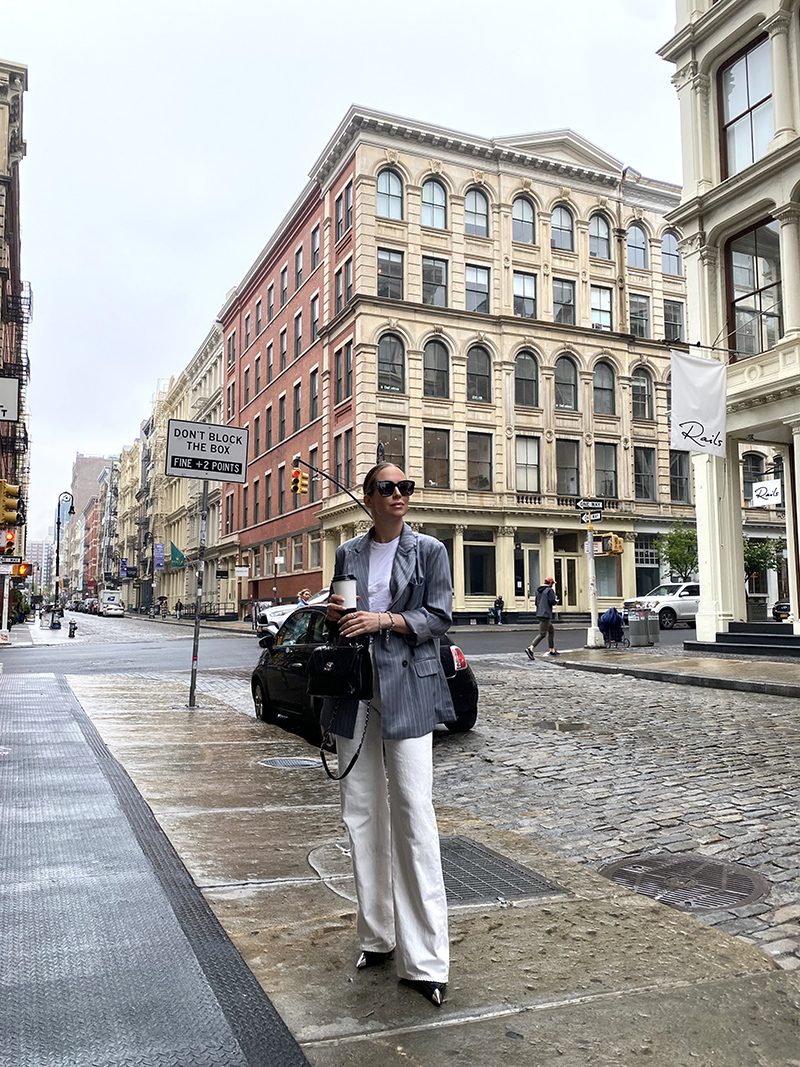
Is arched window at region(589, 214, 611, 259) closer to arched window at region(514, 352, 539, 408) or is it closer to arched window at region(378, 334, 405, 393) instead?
arched window at region(514, 352, 539, 408)

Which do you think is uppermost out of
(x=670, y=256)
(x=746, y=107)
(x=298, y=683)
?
(x=670, y=256)

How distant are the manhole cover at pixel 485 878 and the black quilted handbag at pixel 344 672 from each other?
153cm

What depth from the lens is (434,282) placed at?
43188 millimetres

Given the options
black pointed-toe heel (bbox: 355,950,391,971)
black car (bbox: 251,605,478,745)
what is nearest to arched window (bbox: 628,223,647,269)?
black car (bbox: 251,605,478,745)

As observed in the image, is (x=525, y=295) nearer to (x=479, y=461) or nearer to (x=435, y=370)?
(x=435, y=370)

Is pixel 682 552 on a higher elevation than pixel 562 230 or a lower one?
lower

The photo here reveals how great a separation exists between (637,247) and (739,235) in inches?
1096

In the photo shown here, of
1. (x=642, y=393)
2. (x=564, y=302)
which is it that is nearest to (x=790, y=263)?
(x=564, y=302)

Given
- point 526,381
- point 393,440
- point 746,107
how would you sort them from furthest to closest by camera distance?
point 526,381, point 393,440, point 746,107

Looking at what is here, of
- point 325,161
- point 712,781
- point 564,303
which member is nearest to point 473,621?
point 564,303

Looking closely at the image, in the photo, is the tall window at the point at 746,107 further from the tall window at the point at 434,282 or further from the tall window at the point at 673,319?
the tall window at the point at 673,319

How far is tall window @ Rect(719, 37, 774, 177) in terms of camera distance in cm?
2155

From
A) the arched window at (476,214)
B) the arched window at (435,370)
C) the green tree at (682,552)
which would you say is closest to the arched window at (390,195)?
the arched window at (476,214)

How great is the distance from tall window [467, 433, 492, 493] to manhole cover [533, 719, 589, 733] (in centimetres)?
3196
